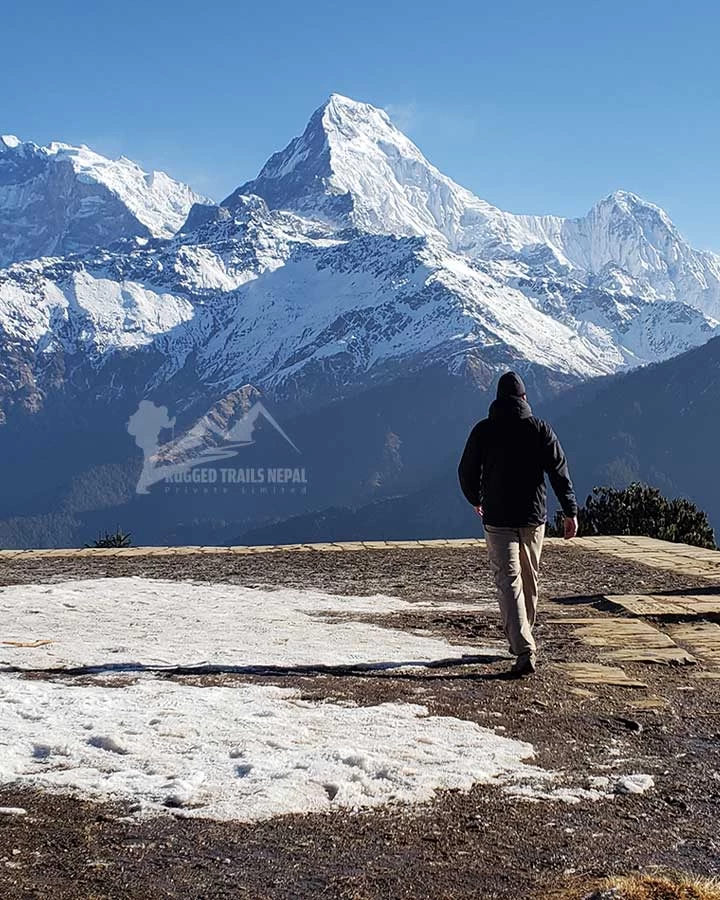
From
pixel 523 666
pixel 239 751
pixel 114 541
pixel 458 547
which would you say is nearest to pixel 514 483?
pixel 523 666

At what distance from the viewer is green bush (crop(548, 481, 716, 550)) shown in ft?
66.1

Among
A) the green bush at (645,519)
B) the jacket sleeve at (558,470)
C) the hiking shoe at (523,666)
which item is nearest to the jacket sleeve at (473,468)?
the jacket sleeve at (558,470)

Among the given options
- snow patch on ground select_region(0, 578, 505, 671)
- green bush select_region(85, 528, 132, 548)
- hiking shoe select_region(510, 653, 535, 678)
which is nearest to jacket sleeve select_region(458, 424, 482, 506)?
snow patch on ground select_region(0, 578, 505, 671)

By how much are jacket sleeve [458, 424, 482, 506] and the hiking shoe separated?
139 cm

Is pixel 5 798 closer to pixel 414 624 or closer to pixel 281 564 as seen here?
pixel 414 624

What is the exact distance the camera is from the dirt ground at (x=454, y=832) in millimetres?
4078

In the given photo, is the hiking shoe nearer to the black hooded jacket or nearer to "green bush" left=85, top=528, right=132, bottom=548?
the black hooded jacket

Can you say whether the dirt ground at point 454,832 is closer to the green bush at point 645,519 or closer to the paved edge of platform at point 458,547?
the paved edge of platform at point 458,547

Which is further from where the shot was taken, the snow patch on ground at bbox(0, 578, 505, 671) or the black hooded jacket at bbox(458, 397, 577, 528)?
the black hooded jacket at bbox(458, 397, 577, 528)

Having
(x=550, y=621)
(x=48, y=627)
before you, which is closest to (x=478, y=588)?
(x=550, y=621)

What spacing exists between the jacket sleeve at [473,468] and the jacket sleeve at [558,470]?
1.63 feet

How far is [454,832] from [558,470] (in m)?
4.34

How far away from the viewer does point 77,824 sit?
15.0 ft

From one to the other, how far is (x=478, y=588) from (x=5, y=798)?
8173 mm
